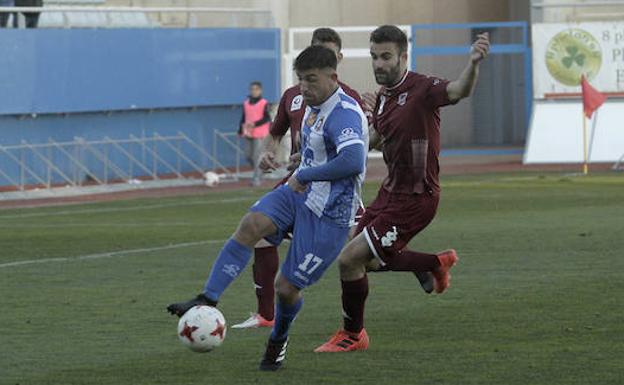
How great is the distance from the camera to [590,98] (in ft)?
111

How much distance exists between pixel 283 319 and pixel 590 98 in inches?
978

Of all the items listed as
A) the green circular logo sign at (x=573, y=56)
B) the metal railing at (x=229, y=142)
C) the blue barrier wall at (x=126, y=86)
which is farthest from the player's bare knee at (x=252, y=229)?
the green circular logo sign at (x=573, y=56)

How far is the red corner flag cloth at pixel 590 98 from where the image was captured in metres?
33.7

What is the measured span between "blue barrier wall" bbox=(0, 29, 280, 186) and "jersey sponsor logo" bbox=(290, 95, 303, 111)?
1812 centimetres

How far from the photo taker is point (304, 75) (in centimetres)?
990

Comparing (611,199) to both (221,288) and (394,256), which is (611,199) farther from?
(221,288)

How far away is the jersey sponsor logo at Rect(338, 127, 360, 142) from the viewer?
32.6ft

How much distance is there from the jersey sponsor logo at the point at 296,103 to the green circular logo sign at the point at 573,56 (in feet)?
83.1

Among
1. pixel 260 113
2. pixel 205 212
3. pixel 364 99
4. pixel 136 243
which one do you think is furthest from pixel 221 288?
pixel 260 113

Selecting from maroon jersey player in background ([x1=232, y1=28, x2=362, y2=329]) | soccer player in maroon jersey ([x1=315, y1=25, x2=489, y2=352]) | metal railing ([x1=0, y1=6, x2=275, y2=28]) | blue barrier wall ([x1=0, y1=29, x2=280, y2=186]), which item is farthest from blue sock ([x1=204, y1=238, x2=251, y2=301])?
metal railing ([x1=0, y1=6, x2=275, y2=28])

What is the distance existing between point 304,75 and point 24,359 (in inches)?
102

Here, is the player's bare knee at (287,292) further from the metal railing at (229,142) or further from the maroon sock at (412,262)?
the metal railing at (229,142)

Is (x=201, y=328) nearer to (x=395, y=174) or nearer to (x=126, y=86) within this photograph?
(x=395, y=174)

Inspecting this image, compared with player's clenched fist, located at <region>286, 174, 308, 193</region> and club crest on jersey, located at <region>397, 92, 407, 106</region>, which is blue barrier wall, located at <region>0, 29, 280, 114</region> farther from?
player's clenched fist, located at <region>286, 174, 308, 193</region>
